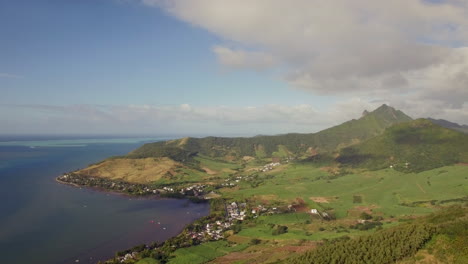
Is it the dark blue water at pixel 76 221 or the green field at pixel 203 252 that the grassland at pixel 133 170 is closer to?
the dark blue water at pixel 76 221

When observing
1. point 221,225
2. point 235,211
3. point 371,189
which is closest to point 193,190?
point 235,211

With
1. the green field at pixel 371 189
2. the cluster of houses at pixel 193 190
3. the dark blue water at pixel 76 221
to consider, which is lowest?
the dark blue water at pixel 76 221

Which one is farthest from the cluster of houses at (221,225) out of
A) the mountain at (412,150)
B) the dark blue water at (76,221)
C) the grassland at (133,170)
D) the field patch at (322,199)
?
the mountain at (412,150)

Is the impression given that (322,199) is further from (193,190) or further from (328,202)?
(193,190)

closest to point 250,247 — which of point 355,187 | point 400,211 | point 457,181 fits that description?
point 400,211

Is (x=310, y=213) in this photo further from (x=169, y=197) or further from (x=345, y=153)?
(x=345, y=153)

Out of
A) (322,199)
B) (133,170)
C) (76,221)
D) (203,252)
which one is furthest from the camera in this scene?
(133,170)
